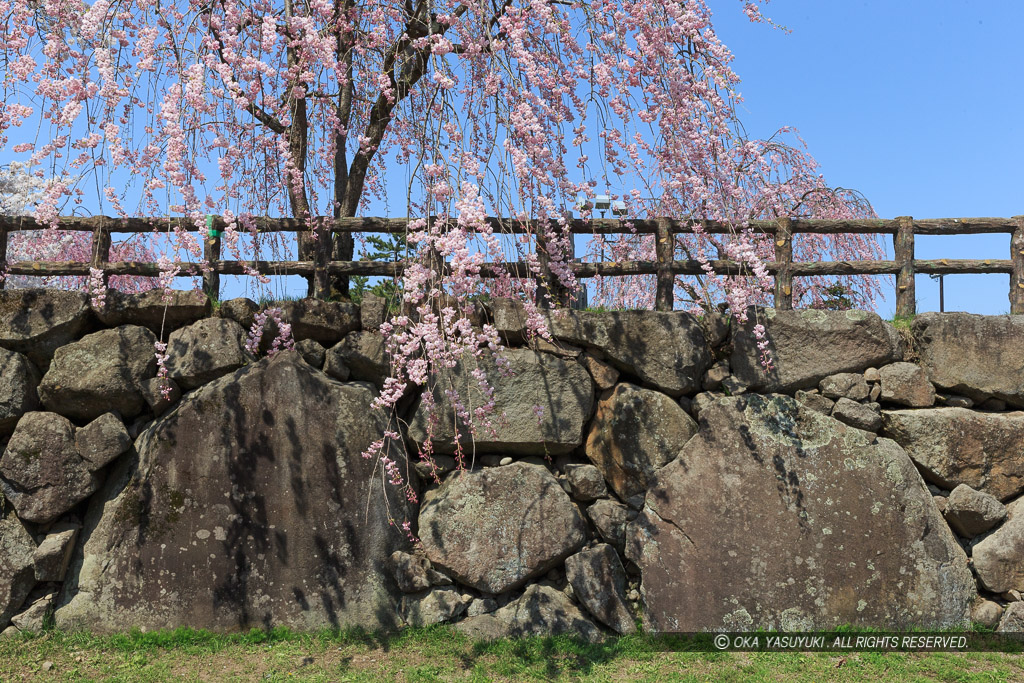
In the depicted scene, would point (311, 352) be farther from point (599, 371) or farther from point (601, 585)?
point (601, 585)

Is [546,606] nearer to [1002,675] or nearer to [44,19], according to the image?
[1002,675]

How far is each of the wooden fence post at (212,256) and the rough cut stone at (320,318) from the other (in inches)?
24.3

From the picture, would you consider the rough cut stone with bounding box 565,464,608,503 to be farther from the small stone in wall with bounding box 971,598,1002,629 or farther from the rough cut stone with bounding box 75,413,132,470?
the rough cut stone with bounding box 75,413,132,470

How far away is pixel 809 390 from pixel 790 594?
5.18 feet

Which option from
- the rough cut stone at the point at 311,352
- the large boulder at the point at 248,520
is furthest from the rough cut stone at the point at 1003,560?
the rough cut stone at the point at 311,352

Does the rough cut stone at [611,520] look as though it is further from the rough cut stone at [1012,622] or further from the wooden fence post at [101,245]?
the wooden fence post at [101,245]

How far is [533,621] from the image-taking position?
5.48m

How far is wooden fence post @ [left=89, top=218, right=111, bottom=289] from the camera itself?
593 centimetres

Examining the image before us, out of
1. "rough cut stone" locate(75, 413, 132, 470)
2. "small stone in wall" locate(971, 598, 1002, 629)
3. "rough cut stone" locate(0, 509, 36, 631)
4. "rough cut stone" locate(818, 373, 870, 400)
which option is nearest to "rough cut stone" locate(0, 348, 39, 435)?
Answer: "rough cut stone" locate(75, 413, 132, 470)

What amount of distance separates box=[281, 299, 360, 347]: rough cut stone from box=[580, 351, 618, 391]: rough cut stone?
1816 millimetres

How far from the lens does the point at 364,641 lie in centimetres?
538

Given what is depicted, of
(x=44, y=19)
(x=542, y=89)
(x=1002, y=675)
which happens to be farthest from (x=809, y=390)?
(x=44, y=19)

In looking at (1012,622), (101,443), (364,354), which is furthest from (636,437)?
(101,443)

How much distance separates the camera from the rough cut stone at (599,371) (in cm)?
589
